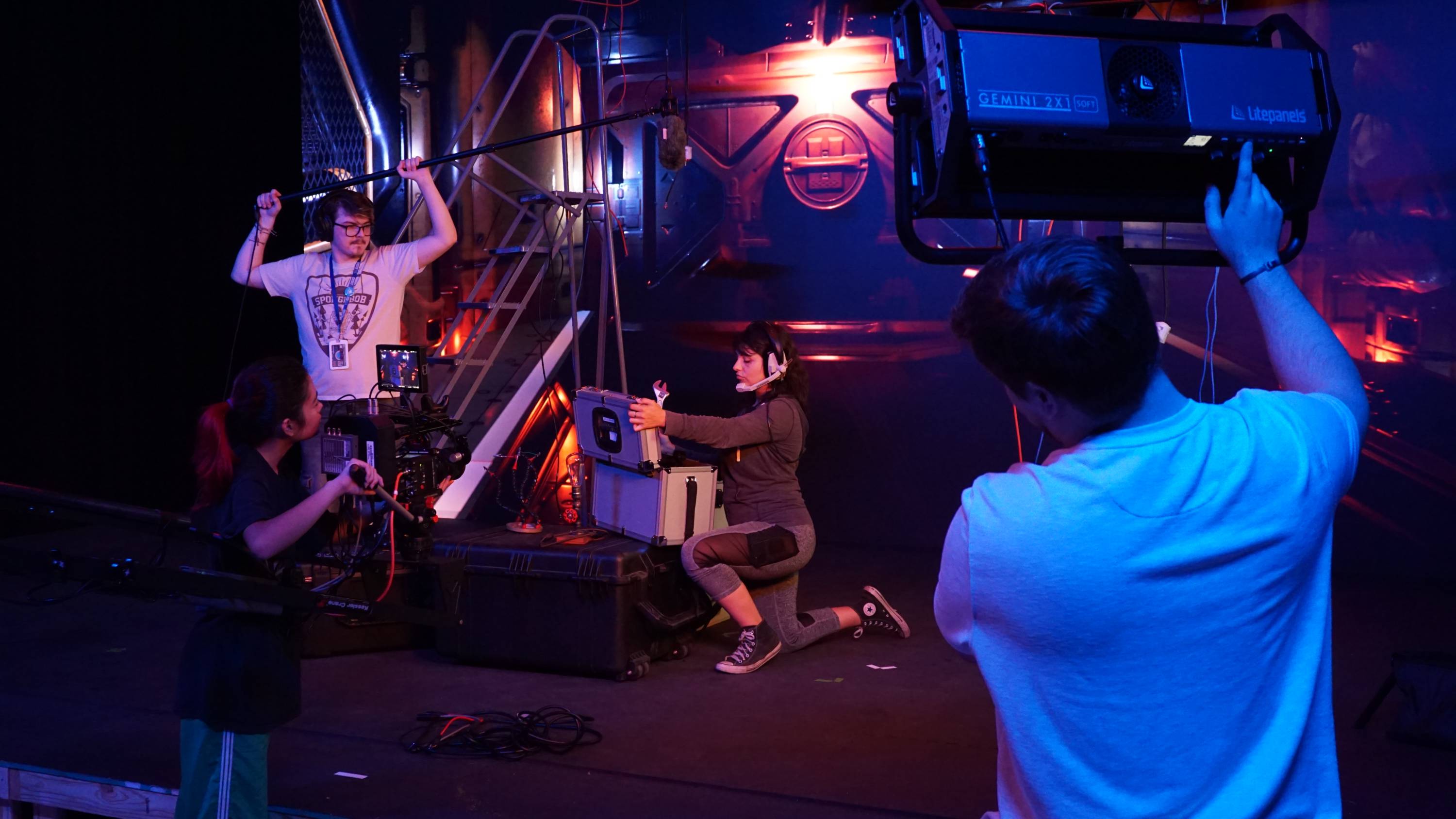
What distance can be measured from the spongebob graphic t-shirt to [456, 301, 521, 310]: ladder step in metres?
1.85

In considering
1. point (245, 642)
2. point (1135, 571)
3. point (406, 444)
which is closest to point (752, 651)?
point (406, 444)

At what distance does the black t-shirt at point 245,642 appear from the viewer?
7.11 feet

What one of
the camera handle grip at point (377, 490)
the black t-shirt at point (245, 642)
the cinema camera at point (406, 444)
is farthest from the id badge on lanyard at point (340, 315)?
the black t-shirt at point (245, 642)

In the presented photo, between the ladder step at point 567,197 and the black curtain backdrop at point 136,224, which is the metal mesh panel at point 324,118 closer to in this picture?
the black curtain backdrop at point 136,224

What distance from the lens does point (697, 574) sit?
3.99m

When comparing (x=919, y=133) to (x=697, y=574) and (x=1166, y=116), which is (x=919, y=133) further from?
(x=697, y=574)

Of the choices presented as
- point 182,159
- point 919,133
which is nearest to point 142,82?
point 182,159

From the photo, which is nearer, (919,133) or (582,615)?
(919,133)

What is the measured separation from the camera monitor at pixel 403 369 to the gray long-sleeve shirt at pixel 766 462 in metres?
1.11

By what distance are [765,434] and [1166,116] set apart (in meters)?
2.76

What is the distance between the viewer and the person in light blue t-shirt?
93 centimetres

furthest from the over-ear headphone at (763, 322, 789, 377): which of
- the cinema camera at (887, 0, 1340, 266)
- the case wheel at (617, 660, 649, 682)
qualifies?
the cinema camera at (887, 0, 1340, 266)

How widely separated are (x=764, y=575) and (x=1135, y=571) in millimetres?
3210

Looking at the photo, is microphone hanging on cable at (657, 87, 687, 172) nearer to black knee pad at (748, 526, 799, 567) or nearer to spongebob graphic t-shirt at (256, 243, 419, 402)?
spongebob graphic t-shirt at (256, 243, 419, 402)
